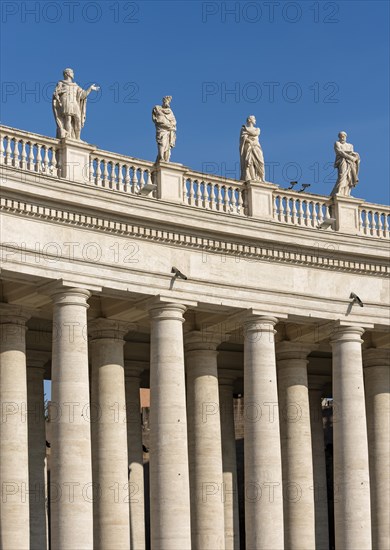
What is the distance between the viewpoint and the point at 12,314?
3319 inches

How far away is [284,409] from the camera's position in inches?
3826

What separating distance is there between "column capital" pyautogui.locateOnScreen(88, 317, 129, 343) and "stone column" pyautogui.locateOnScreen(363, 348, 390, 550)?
18.6 metres

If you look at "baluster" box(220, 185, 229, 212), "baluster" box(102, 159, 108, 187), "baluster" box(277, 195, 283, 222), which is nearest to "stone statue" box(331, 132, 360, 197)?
"baluster" box(277, 195, 283, 222)

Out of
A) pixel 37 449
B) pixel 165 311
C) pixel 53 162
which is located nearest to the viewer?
pixel 53 162

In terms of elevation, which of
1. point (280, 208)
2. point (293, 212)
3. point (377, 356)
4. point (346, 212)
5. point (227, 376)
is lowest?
point (227, 376)

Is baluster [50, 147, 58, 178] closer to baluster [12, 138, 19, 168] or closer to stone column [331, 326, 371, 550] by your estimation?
baluster [12, 138, 19, 168]

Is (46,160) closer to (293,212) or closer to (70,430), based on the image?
(70,430)

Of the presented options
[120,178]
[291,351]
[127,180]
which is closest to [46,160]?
[120,178]

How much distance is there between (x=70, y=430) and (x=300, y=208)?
23673 millimetres

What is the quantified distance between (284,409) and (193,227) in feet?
54.2

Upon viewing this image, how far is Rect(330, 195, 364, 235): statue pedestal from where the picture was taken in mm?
95938

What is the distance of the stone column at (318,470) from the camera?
10188 centimetres

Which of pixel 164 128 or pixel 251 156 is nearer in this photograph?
pixel 164 128

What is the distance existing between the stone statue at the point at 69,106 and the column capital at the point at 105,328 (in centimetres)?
1129
